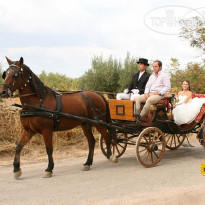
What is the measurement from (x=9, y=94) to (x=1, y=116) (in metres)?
3.72

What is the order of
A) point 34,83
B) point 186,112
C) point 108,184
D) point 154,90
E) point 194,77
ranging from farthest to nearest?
point 194,77, point 186,112, point 154,90, point 34,83, point 108,184

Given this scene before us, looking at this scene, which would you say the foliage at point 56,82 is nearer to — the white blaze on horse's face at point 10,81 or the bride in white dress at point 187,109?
the bride in white dress at point 187,109

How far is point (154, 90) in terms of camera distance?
700cm

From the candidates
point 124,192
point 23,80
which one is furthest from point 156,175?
point 23,80

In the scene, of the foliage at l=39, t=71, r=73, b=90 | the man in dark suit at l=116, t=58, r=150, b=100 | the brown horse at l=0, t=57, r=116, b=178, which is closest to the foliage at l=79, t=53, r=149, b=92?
the foliage at l=39, t=71, r=73, b=90

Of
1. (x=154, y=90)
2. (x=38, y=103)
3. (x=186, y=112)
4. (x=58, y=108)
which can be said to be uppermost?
(x=154, y=90)

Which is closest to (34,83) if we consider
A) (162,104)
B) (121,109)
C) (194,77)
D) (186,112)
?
(121,109)

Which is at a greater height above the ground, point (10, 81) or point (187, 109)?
point (10, 81)

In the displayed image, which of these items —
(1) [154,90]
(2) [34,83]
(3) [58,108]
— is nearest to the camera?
(2) [34,83]

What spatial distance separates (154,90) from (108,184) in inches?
101

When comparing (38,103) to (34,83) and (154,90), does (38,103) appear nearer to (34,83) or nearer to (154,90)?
(34,83)

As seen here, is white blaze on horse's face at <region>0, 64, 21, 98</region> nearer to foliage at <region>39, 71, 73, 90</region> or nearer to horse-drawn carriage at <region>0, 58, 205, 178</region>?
horse-drawn carriage at <region>0, 58, 205, 178</region>

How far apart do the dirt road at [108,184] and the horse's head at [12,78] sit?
1.66 metres

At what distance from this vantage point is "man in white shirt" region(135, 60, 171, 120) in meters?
6.76
